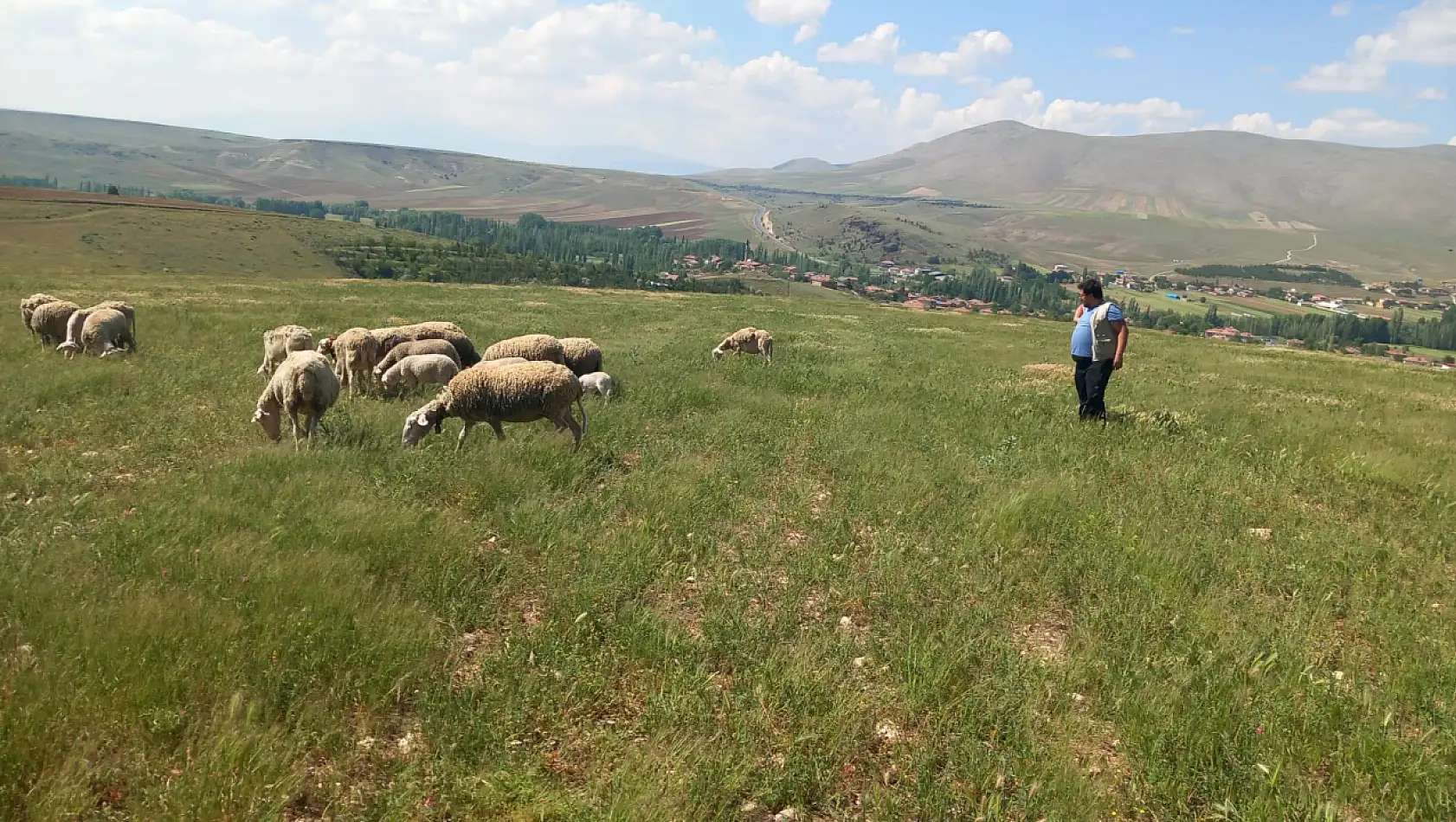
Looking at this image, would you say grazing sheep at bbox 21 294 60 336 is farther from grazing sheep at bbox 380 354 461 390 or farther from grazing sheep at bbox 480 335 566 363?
grazing sheep at bbox 480 335 566 363

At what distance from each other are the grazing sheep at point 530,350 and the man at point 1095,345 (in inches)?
431

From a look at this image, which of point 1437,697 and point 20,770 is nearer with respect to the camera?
point 20,770

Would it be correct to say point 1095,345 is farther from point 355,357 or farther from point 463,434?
point 355,357

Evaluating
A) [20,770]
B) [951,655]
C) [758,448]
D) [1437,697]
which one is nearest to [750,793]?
[951,655]

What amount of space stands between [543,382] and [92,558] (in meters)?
5.98

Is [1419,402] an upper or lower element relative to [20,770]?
upper

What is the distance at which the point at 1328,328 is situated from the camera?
95.1m

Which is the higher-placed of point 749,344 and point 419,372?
point 749,344

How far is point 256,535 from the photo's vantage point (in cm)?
683

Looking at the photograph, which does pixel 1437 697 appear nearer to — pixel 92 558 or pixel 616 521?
pixel 616 521

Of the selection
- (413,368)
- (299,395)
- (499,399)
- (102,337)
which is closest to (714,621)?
(499,399)

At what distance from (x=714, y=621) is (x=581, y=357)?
1097 centimetres

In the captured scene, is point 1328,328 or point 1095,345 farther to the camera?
point 1328,328

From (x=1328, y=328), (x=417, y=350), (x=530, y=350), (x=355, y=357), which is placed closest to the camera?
(x=530, y=350)
